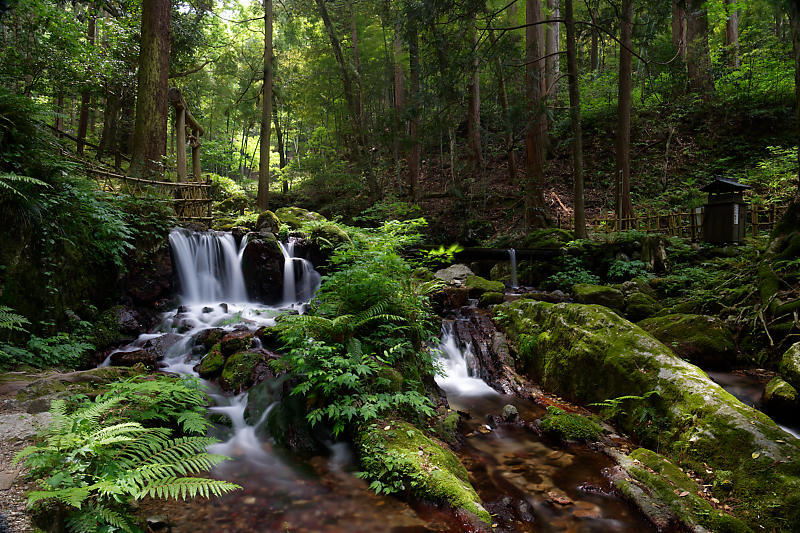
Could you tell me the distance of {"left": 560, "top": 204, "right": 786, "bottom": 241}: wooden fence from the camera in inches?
420

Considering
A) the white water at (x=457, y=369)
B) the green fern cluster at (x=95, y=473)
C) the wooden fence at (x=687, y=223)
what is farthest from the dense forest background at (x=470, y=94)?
the green fern cluster at (x=95, y=473)

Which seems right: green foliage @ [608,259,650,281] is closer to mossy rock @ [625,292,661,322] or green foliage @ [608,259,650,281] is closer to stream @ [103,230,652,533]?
mossy rock @ [625,292,661,322]

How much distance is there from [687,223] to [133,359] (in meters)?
15.7

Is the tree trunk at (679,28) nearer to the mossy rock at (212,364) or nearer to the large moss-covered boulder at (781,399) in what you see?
the large moss-covered boulder at (781,399)

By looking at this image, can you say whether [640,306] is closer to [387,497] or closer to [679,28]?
[387,497]

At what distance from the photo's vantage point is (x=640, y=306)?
312 inches

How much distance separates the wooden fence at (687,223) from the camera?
1067 cm

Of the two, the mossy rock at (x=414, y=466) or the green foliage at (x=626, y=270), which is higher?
the green foliage at (x=626, y=270)

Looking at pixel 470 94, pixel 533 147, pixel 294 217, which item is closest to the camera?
pixel 533 147

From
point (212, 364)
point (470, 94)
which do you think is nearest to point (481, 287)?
point (212, 364)

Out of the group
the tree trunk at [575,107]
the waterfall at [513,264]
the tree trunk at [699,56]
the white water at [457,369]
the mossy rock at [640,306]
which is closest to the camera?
the white water at [457,369]

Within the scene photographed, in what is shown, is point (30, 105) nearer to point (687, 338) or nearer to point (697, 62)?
point (687, 338)

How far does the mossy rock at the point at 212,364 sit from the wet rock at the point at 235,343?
10 centimetres

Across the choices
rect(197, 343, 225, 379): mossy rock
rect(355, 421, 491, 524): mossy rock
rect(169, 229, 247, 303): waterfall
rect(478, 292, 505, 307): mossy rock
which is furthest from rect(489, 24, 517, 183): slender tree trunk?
rect(355, 421, 491, 524): mossy rock
